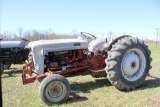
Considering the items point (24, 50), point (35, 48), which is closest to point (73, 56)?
point (35, 48)

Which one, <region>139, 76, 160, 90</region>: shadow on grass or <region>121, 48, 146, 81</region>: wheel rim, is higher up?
<region>121, 48, 146, 81</region>: wheel rim

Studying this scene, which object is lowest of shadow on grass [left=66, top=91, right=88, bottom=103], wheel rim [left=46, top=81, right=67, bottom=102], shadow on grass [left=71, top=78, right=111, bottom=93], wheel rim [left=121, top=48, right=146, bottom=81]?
shadow on grass [left=71, top=78, right=111, bottom=93]

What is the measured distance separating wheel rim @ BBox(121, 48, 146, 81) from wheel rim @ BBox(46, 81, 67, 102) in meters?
1.71

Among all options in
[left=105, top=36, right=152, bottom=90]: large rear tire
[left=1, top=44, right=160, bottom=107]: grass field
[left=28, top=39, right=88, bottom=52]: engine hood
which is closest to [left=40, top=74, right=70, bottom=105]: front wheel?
[left=1, top=44, right=160, bottom=107]: grass field

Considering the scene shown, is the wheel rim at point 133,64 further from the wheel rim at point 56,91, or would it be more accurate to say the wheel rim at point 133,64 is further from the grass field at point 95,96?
the wheel rim at point 56,91

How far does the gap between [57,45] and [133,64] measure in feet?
6.65

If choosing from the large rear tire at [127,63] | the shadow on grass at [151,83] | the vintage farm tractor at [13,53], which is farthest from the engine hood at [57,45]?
the vintage farm tractor at [13,53]

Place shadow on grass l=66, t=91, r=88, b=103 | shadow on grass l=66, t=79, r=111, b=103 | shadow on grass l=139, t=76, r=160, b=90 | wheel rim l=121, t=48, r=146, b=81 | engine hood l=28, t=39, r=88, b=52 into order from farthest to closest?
1. shadow on grass l=139, t=76, r=160, b=90
2. wheel rim l=121, t=48, r=146, b=81
3. engine hood l=28, t=39, r=88, b=52
4. shadow on grass l=66, t=79, r=111, b=103
5. shadow on grass l=66, t=91, r=88, b=103

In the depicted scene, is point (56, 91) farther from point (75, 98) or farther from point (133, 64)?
point (133, 64)

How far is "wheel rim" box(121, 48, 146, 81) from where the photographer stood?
6.04m

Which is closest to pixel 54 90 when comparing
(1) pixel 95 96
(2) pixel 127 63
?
(1) pixel 95 96

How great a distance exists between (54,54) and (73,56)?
522mm

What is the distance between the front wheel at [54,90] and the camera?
16.3 ft

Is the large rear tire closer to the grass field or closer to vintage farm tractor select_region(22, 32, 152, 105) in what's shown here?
vintage farm tractor select_region(22, 32, 152, 105)
